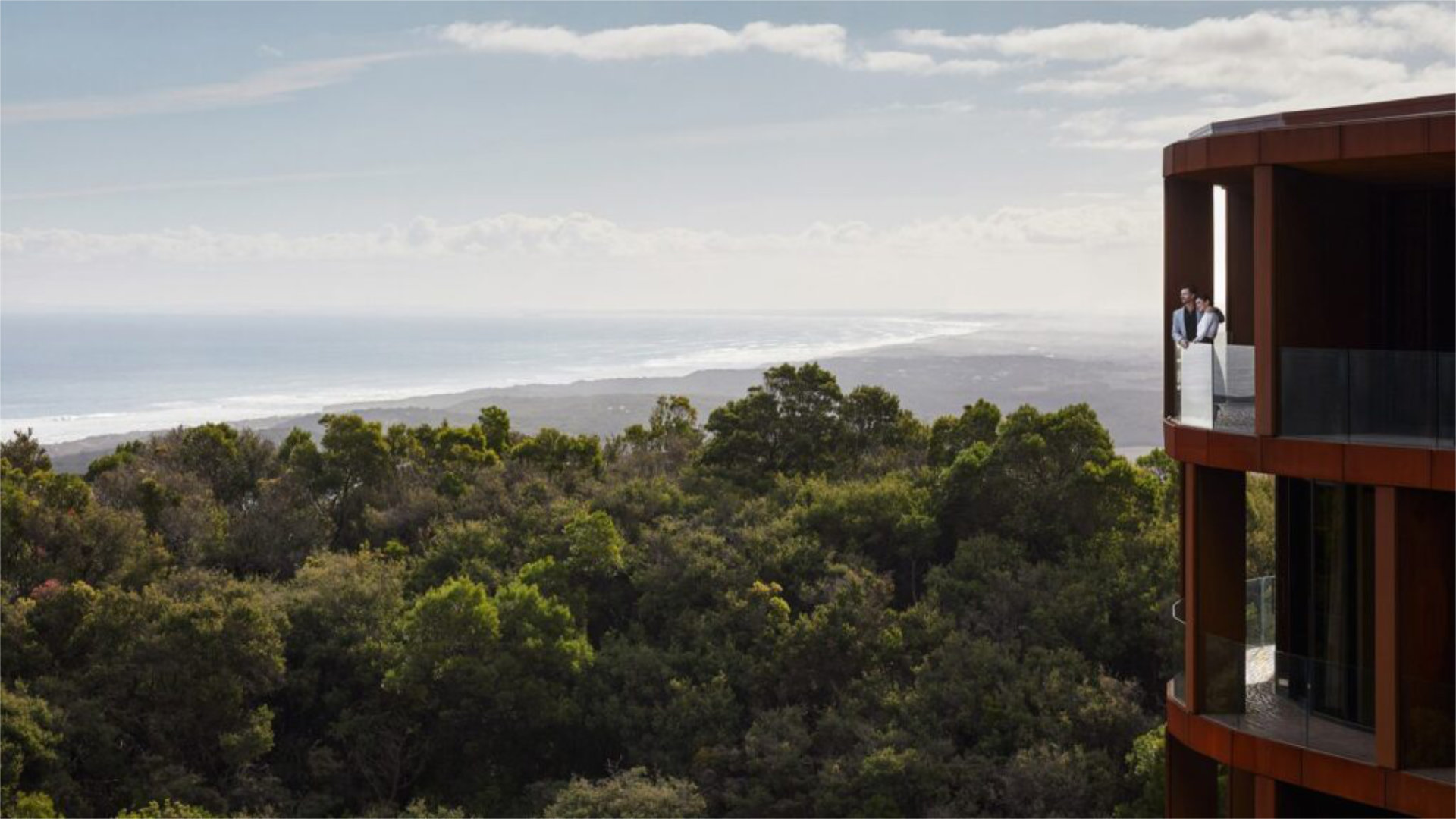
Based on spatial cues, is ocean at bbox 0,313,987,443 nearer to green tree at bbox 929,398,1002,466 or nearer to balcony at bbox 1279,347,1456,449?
green tree at bbox 929,398,1002,466

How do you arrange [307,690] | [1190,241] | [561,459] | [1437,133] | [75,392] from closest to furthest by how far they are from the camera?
[1437,133]
[1190,241]
[307,690]
[561,459]
[75,392]

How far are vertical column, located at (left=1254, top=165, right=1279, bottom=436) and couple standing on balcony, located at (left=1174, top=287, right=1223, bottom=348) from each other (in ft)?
2.38

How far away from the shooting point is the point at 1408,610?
9.54m

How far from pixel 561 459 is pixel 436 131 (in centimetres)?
2122

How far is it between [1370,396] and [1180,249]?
2276mm

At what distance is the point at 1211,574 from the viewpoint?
35.9 feet

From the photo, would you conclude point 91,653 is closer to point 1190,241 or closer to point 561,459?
point 561,459

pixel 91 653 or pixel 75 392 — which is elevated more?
pixel 75 392

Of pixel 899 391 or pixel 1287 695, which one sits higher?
pixel 899 391

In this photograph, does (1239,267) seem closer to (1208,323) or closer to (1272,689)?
(1208,323)

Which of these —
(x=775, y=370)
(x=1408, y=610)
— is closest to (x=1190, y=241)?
(x=1408, y=610)

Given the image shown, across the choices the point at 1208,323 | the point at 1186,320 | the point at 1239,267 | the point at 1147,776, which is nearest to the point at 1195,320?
the point at 1186,320

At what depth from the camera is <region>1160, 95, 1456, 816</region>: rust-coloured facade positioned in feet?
30.8

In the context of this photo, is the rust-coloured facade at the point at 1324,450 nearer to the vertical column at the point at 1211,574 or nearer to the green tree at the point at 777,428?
the vertical column at the point at 1211,574
